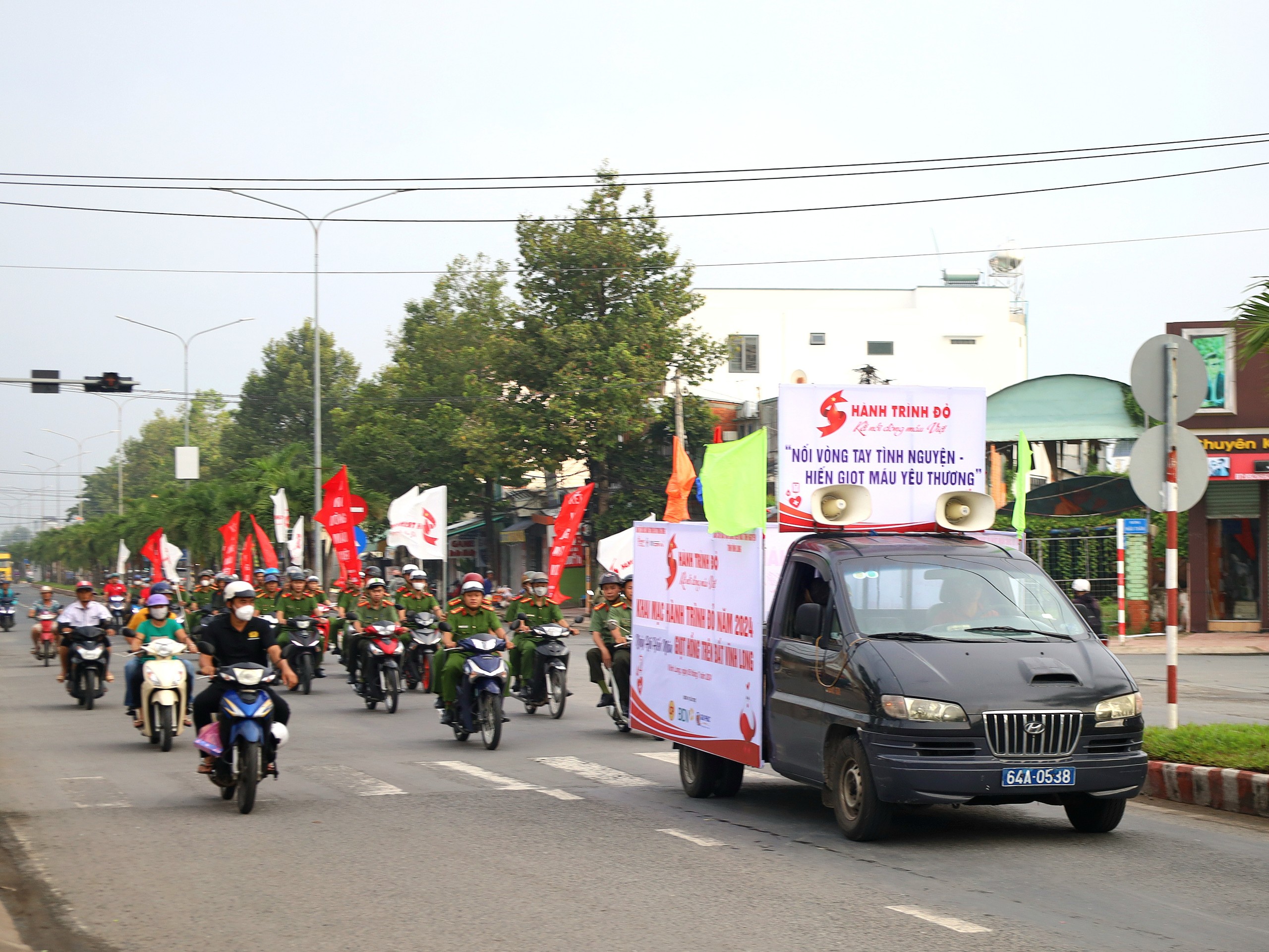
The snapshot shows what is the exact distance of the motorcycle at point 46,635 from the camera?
104ft

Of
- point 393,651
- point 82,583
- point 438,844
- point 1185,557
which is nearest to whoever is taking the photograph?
point 438,844

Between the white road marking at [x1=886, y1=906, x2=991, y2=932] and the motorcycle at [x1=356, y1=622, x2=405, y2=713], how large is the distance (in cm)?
1293

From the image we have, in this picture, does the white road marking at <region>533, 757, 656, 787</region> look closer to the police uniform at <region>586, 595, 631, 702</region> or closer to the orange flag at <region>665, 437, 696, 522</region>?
the police uniform at <region>586, 595, 631, 702</region>

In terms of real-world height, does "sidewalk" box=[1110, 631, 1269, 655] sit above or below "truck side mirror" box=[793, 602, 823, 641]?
below

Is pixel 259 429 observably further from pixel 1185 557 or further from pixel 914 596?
pixel 914 596

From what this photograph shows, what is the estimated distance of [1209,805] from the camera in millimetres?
10047

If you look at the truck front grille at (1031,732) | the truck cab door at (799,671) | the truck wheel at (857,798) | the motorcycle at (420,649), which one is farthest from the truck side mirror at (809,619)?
the motorcycle at (420,649)

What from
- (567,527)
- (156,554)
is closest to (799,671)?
(567,527)

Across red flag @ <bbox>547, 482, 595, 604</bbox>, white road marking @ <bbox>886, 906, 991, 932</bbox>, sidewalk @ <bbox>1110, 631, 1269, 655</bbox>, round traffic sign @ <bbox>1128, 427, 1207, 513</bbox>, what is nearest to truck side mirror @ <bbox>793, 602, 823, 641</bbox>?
white road marking @ <bbox>886, 906, 991, 932</bbox>

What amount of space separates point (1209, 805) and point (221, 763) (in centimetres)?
718

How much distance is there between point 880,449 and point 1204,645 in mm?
22796

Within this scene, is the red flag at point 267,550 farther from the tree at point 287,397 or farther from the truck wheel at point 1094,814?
the tree at point 287,397

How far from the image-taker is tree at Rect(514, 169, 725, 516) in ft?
146

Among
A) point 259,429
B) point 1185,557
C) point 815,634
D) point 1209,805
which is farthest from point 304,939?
point 259,429
